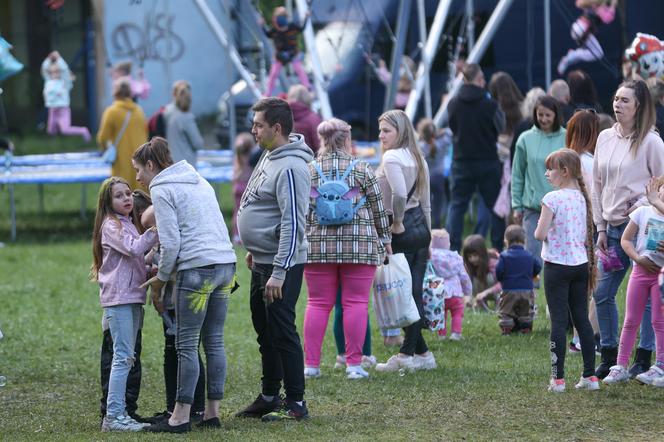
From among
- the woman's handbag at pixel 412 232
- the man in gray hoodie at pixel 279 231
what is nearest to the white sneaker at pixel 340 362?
the woman's handbag at pixel 412 232

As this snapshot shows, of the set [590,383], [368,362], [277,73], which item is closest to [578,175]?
[590,383]

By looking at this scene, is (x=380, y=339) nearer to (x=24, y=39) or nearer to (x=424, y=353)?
(x=424, y=353)

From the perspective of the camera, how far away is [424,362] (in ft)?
28.3

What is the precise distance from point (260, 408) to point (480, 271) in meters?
4.12

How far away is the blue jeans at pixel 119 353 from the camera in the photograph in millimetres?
6852

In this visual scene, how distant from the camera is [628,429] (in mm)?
6766

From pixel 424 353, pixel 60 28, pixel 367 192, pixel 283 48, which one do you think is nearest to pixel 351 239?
pixel 367 192

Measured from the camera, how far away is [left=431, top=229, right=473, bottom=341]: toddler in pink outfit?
31.4 feet

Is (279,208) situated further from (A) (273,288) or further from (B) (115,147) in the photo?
(B) (115,147)

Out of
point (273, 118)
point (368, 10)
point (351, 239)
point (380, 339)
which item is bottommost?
point (380, 339)

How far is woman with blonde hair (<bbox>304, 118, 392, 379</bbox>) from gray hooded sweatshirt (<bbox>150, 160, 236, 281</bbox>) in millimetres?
1280

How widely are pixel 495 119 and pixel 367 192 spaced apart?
4.54 meters

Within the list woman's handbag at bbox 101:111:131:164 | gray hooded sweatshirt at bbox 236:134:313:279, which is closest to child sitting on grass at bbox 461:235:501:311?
gray hooded sweatshirt at bbox 236:134:313:279

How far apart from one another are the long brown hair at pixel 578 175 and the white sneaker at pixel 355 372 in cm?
155
